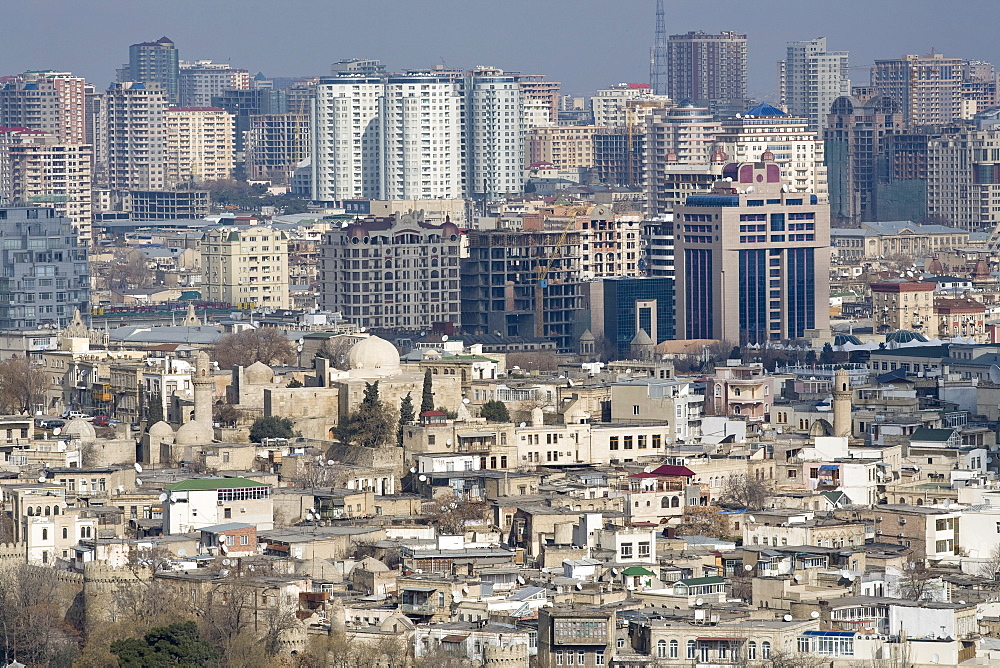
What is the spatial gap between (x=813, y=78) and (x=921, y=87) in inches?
250

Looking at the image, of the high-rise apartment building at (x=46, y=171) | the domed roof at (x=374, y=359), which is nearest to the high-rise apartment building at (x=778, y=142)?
the high-rise apartment building at (x=46, y=171)

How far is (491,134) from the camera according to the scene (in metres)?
160

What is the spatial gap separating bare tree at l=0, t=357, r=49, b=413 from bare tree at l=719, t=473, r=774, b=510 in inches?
626

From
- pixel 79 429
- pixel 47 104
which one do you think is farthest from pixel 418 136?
pixel 79 429

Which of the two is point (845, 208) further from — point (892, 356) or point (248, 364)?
point (248, 364)

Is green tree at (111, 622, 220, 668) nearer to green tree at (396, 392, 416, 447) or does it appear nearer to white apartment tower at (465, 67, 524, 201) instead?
green tree at (396, 392, 416, 447)

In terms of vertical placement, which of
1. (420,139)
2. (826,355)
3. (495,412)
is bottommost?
(826,355)

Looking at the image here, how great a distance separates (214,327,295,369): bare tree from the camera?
7106cm

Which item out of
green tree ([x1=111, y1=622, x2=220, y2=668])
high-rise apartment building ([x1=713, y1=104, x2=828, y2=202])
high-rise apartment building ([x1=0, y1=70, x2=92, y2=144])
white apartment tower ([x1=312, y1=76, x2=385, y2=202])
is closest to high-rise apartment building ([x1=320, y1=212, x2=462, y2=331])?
high-rise apartment building ([x1=713, y1=104, x2=828, y2=202])

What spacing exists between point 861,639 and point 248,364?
100 ft

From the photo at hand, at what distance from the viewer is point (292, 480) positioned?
181 ft

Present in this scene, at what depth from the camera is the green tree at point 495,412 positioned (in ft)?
194

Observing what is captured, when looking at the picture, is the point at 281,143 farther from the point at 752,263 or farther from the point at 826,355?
the point at 826,355

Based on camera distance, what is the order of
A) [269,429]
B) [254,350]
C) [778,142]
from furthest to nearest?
[778,142], [254,350], [269,429]
